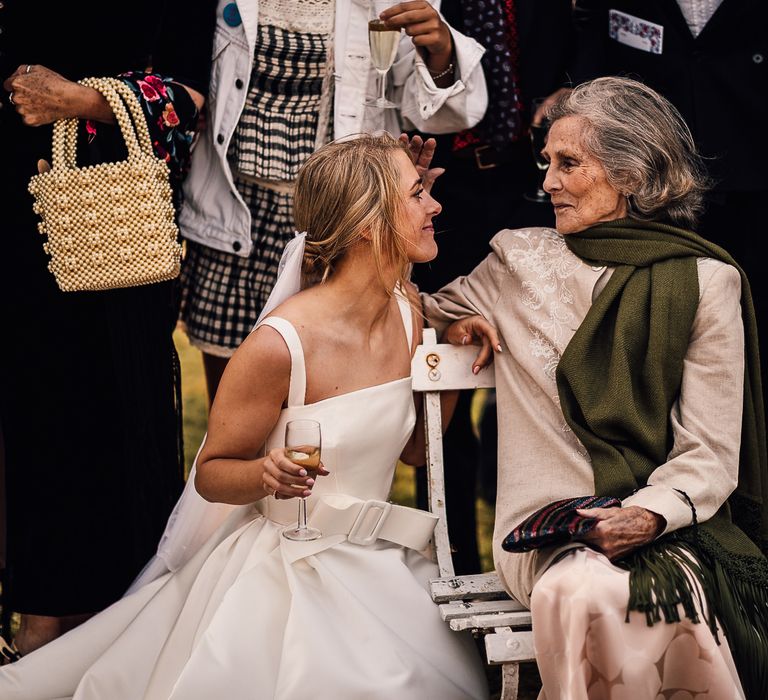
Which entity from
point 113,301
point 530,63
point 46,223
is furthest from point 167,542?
point 530,63

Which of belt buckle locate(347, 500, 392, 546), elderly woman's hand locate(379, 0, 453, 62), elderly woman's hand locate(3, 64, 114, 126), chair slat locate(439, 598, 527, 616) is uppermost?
elderly woman's hand locate(379, 0, 453, 62)

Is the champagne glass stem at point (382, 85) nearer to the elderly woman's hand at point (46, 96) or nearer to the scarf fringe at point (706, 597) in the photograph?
the elderly woman's hand at point (46, 96)

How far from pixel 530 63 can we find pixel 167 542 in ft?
6.87

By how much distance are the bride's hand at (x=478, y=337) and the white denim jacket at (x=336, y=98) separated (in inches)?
29.4

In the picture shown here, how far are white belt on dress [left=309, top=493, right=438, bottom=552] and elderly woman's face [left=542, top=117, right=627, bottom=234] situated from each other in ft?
3.31

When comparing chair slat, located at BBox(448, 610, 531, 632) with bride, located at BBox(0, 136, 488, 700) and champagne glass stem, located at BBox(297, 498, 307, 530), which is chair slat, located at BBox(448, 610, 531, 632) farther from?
champagne glass stem, located at BBox(297, 498, 307, 530)

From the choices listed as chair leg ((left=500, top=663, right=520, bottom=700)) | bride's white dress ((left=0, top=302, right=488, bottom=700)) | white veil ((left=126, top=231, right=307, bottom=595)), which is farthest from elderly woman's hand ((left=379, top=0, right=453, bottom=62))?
chair leg ((left=500, top=663, right=520, bottom=700))

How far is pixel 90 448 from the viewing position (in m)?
3.66

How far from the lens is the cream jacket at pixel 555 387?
312cm

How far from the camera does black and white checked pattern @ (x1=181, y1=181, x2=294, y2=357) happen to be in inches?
156

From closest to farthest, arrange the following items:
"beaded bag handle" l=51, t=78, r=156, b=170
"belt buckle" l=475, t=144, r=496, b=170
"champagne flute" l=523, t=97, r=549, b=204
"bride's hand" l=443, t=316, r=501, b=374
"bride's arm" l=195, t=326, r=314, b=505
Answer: "bride's arm" l=195, t=326, r=314, b=505 < "beaded bag handle" l=51, t=78, r=156, b=170 < "bride's hand" l=443, t=316, r=501, b=374 < "champagne flute" l=523, t=97, r=549, b=204 < "belt buckle" l=475, t=144, r=496, b=170

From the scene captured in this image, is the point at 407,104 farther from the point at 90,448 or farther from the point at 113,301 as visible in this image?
the point at 90,448

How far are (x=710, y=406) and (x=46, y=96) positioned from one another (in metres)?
2.09

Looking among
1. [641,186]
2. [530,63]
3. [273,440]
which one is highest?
[530,63]
